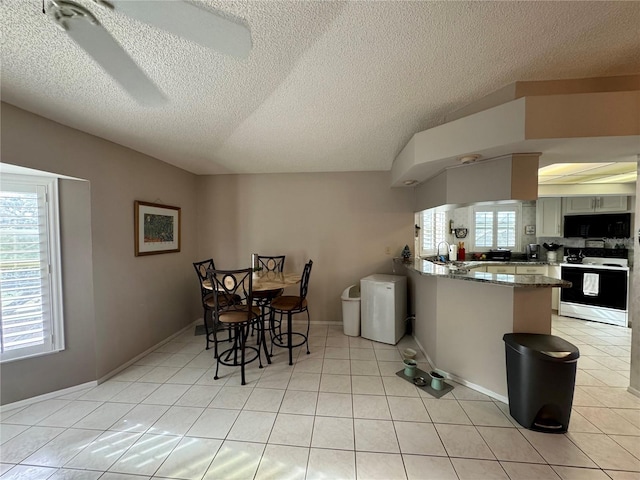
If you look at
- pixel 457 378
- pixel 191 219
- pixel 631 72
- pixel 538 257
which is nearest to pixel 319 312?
pixel 457 378

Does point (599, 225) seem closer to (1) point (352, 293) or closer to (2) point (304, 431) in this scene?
(1) point (352, 293)

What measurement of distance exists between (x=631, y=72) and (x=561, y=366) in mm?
1996

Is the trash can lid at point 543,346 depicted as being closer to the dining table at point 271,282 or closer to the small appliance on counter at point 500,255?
the dining table at point 271,282

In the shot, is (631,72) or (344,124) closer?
(631,72)

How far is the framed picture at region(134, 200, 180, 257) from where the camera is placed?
9.04 ft

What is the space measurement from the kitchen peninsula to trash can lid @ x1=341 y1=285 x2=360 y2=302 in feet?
3.61

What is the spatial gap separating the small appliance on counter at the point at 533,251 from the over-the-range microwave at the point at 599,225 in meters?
0.44

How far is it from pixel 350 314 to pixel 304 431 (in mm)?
1776

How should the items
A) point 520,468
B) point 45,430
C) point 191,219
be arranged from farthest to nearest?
point 191,219, point 45,430, point 520,468

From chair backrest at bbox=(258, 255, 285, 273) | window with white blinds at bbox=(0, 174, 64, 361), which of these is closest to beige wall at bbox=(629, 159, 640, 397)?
chair backrest at bbox=(258, 255, 285, 273)

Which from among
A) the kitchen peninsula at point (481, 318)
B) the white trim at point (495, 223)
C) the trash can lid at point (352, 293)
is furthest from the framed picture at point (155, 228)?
the white trim at point (495, 223)

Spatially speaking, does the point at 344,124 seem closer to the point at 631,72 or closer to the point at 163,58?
the point at 163,58

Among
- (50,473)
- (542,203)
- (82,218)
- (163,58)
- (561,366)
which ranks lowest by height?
(50,473)

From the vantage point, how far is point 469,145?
1.82m
